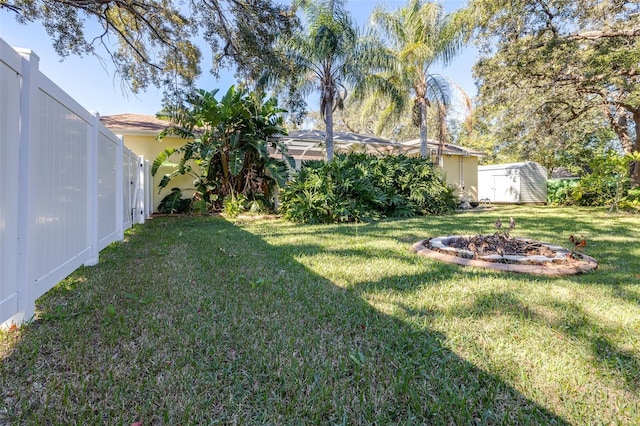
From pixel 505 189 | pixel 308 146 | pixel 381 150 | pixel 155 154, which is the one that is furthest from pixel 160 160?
pixel 505 189

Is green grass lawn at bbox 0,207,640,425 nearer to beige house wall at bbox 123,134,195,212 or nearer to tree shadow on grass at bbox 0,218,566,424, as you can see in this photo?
tree shadow on grass at bbox 0,218,566,424

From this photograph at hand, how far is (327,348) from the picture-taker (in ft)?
6.75

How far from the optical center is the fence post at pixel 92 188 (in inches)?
142

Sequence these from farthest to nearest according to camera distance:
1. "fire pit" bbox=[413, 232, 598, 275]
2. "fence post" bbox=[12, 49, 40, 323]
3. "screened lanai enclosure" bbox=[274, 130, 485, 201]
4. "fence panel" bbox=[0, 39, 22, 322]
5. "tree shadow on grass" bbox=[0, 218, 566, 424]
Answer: "screened lanai enclosure" bbox=[274, 130, 485, 201]
"fire pit" bbox=[413, 232, 598, 275]
"fence post" bbox=[12, 49, 40, 323]
"fence panel" bbox=[0, 39, 22, 322]
"tree shadow on grass" bbox=[0, 218, 566, 424]

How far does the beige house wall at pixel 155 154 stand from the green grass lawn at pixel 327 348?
864 centimetres

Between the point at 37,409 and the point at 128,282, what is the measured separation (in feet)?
6.52

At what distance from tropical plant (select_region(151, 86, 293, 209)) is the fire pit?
5.97 metres

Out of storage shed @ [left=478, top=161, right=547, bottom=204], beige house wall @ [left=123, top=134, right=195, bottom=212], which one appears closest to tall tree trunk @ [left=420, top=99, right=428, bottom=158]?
storage shed @ [left=478, top=161, right=547, bottom=204]

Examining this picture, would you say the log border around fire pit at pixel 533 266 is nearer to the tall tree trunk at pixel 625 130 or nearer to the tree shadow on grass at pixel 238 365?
the tree shadow on grass at pixel 238 365

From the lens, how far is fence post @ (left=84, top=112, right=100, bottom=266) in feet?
11.8

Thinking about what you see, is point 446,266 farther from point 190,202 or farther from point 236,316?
point 190,202

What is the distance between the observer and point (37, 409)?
4.86ft

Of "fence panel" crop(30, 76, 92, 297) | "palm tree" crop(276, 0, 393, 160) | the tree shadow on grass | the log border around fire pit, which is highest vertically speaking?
"palm tree" crop(276, 0, 393, 160)

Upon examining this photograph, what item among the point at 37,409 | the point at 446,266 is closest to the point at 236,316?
the point at 37,409
